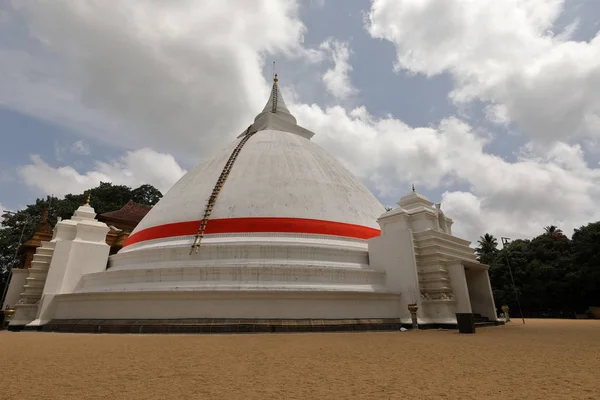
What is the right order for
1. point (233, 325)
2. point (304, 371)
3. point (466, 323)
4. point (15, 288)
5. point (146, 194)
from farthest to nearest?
point (146, 194) < point (15, 288) < point (233, 325) < point (466, 323) < point (304, 371)

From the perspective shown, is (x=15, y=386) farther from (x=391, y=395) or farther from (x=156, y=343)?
(x=391, y=395)

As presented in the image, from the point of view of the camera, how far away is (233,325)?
10.5m

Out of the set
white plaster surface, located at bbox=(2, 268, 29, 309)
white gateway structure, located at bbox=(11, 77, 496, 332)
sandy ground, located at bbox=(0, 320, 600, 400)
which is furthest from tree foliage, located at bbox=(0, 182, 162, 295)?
sandy ground, located at bbox=(0, 320, 600, 400)

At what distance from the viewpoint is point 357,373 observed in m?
4.75

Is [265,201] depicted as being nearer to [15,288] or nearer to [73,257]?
[73,257]

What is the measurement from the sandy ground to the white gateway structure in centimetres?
363

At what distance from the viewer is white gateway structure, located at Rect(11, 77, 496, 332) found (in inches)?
440

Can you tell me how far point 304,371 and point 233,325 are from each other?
6.16 metres

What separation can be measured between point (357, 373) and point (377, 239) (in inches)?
378

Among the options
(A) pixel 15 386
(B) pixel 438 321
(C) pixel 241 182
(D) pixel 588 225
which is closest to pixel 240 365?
(A) pixel 15 386

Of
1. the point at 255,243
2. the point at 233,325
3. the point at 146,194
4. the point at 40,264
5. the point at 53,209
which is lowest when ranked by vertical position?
the point at 233,325

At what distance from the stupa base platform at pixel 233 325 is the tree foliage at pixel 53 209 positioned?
17086mm

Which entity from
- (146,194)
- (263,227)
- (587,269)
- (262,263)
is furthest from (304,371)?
(146,194)

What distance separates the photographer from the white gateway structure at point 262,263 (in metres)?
11.2
